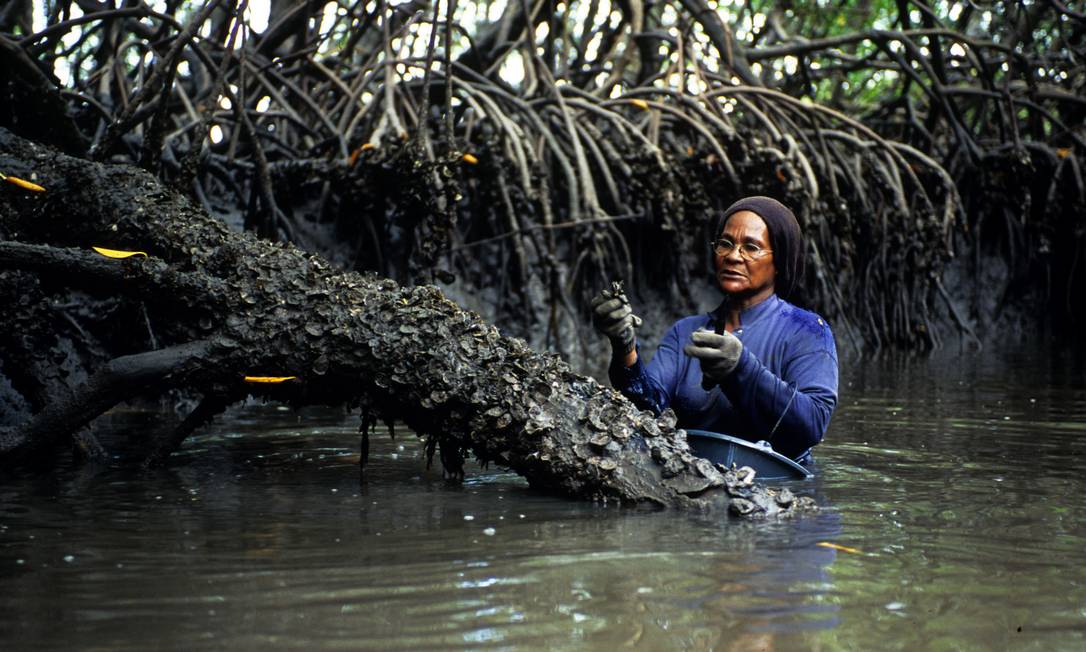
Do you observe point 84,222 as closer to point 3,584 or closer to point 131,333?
point 131,333

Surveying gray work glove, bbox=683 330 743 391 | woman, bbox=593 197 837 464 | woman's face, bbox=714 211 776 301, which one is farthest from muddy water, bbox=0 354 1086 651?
woman's face, bbox=714 211 776 301

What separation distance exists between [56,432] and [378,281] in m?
1.00

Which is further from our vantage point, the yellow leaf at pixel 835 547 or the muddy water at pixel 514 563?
the yellow leaf at pixel 835 547

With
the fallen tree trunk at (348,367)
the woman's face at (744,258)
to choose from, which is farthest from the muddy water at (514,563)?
the woman's face at (744,258)

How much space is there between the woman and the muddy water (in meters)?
0.25

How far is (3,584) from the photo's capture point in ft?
7.83

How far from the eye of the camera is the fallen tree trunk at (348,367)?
3346 mm

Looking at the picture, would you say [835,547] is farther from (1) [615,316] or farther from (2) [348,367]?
(2) [348,367]

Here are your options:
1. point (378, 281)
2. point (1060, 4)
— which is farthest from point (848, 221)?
point (378, 281)

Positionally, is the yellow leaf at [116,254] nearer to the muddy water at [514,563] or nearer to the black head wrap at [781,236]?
the muddy water at [514,563]

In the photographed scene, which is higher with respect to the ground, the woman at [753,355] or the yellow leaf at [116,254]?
the yellow leaf at [116,254]

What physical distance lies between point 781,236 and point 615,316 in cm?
68

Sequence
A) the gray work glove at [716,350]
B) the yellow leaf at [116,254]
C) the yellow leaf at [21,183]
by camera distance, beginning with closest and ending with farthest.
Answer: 1. the gray work glove at [716,350]
2. the yellow leaf at [116,254]
3. the yellow leaf at [21,183]

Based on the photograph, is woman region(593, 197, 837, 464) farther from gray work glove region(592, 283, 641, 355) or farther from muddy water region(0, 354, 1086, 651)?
muddy water region(0, 354, 1086, 651)
